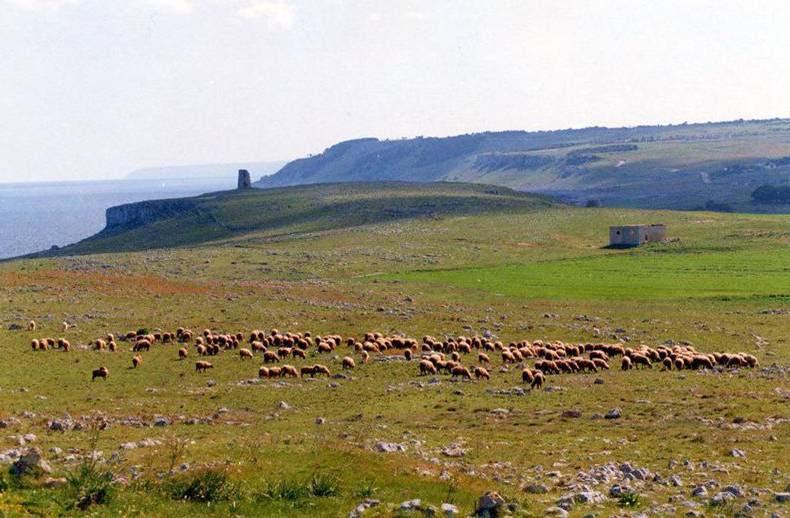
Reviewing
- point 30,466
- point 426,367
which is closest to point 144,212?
point 426,367

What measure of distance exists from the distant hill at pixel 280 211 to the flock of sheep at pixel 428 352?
79.6m

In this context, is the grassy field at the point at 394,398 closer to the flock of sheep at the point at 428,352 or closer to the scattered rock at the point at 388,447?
the scattered rock at the point at 388,447

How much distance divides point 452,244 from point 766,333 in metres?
56.4

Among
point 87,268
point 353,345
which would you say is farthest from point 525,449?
point 87,268

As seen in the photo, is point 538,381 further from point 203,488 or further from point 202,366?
point 203,488

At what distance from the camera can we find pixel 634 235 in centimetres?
10169

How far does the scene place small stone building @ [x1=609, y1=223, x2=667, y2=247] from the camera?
101500 millimetres

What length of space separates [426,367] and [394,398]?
18.4 feet

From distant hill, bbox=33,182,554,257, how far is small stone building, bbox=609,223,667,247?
36557 mm

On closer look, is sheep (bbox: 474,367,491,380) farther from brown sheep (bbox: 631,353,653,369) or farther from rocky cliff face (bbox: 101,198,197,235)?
rocky cliff face (bbox: 101,198,197,235)

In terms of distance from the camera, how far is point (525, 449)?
1036 inches

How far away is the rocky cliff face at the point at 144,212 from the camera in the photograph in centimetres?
16562

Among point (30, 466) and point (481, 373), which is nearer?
point (30, 466)

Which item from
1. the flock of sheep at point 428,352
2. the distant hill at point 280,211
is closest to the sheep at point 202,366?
the flock of sheep at point 428,352
